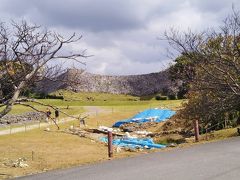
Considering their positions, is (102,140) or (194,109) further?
(102,140)

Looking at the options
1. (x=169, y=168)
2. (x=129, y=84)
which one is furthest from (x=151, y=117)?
(x=129, y=84)

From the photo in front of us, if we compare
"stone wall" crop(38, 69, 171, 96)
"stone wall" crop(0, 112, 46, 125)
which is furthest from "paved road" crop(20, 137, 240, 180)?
"stone wall" crop(38, 69, 171, 96)

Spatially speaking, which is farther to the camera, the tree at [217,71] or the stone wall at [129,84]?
the stone wall at [129,84]

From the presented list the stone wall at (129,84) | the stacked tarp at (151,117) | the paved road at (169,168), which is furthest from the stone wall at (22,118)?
the paved road at (169,168)

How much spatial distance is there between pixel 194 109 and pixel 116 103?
164 ft

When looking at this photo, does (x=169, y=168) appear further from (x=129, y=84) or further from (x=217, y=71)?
(x=129, y=84)

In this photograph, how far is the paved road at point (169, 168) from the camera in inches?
427

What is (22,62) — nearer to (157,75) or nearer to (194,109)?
(194,109)

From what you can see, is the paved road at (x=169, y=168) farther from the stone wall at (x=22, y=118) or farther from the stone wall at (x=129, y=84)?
the stone wall at (x=129, y=84)

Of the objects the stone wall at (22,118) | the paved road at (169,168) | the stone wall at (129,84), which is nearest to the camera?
the paved road at (169,168)

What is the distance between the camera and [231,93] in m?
25.9

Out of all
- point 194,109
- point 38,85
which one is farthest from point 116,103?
point 38,85

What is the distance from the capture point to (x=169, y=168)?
476 inches

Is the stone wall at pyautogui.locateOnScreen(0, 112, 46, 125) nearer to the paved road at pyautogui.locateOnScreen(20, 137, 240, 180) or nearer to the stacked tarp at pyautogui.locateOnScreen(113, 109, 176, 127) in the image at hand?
the stacked tarp at pyautogui.locateOnScreen(113, 109, 176, 127)
